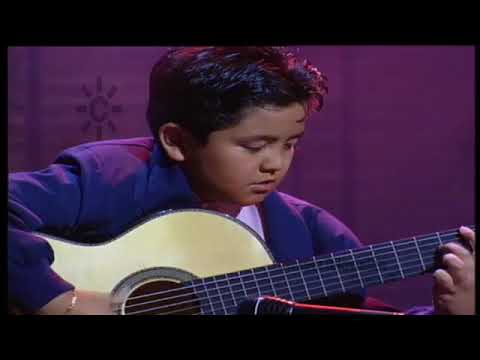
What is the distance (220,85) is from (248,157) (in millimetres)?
207

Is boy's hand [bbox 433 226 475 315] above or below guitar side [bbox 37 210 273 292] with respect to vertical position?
below

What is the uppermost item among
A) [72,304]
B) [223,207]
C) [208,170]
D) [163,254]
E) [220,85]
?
[220,85]

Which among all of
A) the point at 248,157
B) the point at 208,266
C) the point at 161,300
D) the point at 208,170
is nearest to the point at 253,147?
the point at 248,157

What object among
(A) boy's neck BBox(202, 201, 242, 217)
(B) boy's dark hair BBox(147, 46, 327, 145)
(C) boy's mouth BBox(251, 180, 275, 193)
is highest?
(B) boy's dark hair BBox(147, 46, 327, 145)

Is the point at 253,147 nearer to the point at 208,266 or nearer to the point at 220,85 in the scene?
the point at 220,85

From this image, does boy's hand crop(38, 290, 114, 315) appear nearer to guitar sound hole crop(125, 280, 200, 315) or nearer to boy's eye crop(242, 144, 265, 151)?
guitar sound hole crop(125, 280, 200, 315)

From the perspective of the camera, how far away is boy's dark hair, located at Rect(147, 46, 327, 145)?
1.79 metres

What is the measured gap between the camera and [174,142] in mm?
1836

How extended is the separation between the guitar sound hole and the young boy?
0.16 metres

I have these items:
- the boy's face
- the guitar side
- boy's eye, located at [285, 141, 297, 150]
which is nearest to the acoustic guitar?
the guitar side

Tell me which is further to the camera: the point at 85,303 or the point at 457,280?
the point at 457,280

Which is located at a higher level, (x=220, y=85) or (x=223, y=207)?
(x=220, y=85)

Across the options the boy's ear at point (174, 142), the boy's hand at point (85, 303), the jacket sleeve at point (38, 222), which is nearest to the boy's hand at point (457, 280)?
the boy's ear at point (174, 142)
